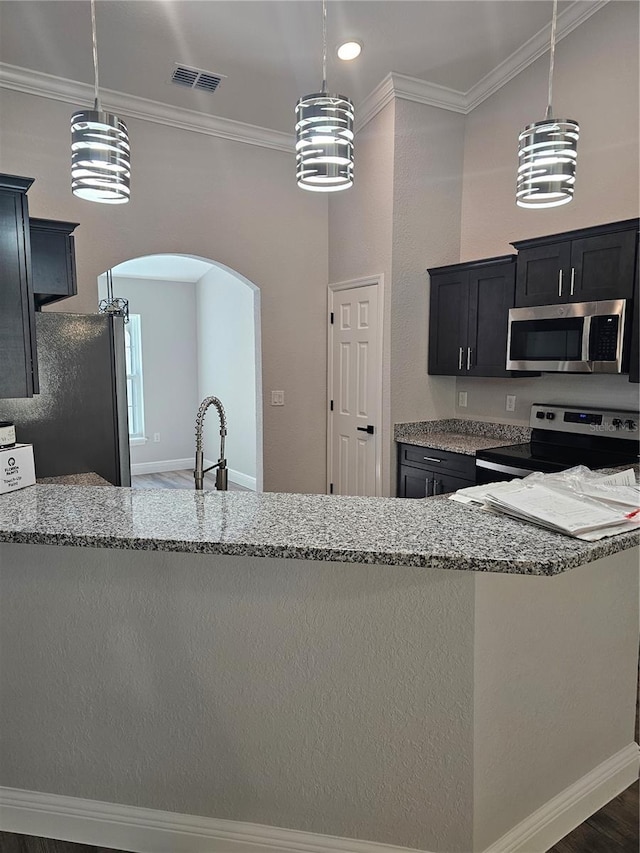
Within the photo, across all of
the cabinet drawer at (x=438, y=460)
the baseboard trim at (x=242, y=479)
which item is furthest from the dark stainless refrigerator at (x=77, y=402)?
the baseboard trim at (x=242, y=479)

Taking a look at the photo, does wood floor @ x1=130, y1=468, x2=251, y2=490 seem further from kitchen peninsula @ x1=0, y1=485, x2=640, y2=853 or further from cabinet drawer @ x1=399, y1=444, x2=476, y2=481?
kitchen peninsula @ x1=0, y1=485, x2=640, y2=853

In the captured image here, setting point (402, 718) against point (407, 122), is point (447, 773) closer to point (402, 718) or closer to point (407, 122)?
point (402, 718)

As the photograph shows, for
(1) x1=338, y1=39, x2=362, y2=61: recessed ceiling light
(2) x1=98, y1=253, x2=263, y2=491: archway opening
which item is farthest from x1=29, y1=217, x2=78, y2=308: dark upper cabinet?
(2) x1=98, y1=253, x2=263, y2=491: archway opening

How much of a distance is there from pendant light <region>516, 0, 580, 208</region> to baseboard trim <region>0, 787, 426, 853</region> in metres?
1.99

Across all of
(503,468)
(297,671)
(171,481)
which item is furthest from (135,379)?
(297,671)

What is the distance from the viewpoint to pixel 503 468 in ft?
10.9

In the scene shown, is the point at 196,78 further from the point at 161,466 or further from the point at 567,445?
the point at 161,466

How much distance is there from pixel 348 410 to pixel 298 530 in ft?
10.7

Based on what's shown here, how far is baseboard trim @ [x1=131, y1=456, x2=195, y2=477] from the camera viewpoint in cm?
778

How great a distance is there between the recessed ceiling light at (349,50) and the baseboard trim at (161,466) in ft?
19.0

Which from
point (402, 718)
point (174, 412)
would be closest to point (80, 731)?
point (402, 718)

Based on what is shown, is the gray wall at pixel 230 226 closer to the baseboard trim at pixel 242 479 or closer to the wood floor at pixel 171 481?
the baseboard trim at pixel 242 479

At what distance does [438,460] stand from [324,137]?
2605 millimetres

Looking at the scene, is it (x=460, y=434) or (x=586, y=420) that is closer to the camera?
(x=586, y=420)
